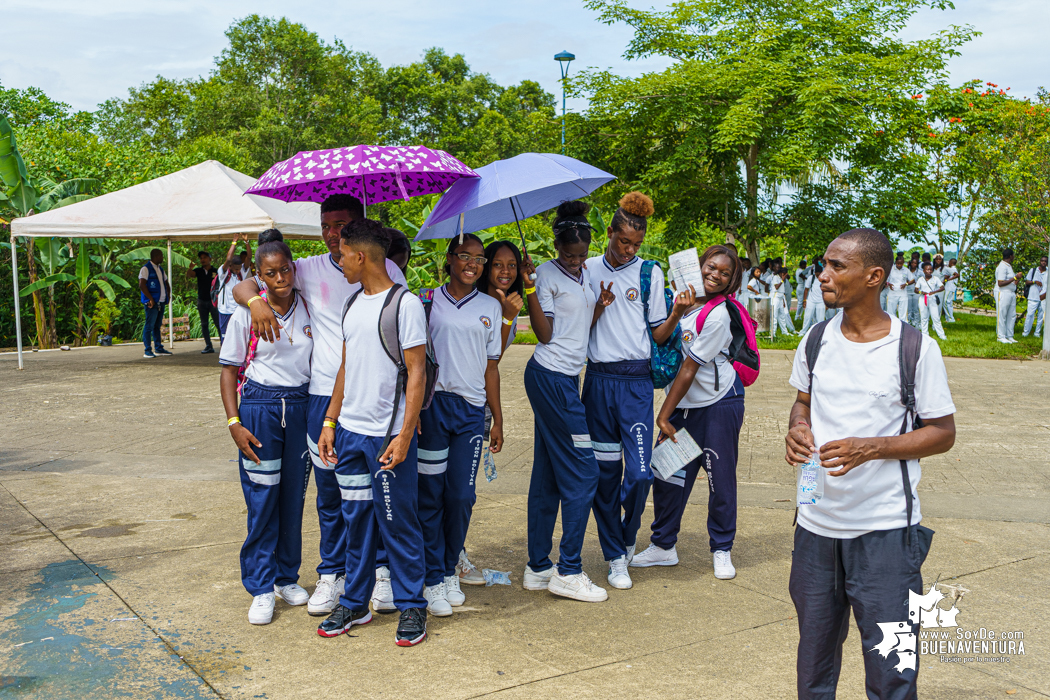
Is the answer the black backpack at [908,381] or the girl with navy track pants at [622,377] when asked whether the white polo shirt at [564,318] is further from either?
the black backpack at [908,381]

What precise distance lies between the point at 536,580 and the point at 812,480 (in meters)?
2.08

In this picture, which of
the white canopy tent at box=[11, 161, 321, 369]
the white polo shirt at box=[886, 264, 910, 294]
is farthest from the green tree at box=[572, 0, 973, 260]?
the white canopy tent at box=[11, 161, 321, 369]

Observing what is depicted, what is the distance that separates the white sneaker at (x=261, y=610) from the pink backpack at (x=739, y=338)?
252cm

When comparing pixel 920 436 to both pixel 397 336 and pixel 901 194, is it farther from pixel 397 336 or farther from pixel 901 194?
pixel 901 194

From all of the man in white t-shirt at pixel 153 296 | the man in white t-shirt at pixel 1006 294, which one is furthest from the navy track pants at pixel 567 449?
the man in white t-shirt at pixel 1006 294

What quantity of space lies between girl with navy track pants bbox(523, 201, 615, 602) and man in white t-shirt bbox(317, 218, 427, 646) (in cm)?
80

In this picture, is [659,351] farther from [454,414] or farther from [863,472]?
[863,472]

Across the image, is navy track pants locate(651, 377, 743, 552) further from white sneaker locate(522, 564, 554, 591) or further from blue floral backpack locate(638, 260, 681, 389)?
white sneaker locate(522, 564, 554, 591)

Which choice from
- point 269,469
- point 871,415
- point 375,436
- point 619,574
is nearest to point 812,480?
point 871,415

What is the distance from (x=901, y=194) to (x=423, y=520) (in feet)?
66.5

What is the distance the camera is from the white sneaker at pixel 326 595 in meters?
A: 4.02

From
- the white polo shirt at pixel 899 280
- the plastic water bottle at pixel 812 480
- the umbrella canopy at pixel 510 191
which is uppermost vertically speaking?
the umbrella canopy at pixel 510 191

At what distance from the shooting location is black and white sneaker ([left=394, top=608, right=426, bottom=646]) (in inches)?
146

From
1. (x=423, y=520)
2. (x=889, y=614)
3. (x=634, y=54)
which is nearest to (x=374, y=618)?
(x=423, y=520)
